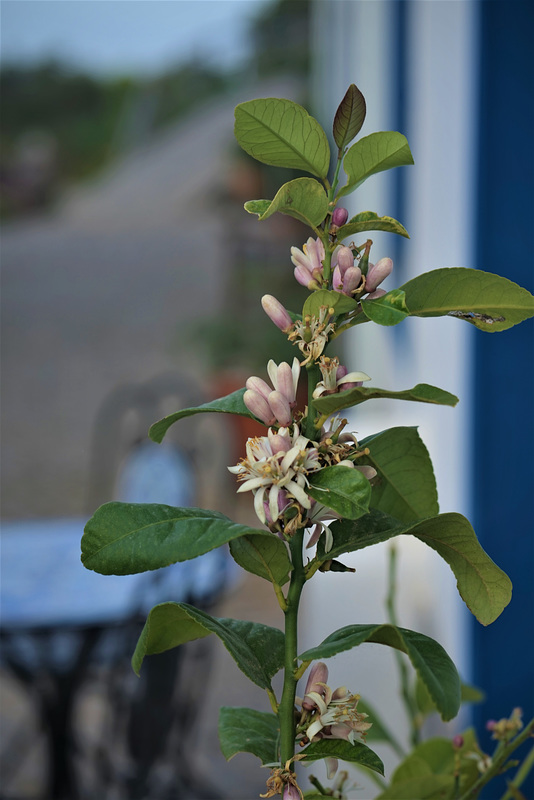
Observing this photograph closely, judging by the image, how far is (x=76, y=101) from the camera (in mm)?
11875

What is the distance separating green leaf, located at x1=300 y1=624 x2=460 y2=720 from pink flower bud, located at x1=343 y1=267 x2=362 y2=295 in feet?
0.42

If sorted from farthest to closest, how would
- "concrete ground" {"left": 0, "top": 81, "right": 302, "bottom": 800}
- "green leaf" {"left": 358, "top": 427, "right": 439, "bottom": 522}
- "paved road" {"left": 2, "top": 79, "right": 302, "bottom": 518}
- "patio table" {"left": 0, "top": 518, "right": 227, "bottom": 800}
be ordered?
"paved road" {"left": 2, "top": 79, "right": 302, "bottom": 518} → "concrete ground" {"left": 0, "top": 81, "right": 302, "bottom": 800} → "patio table" {"left": 0, "top": 518, "right": 227, "bottom": 800} → "green leaf" {"left": 358, "top": 427, "right": 439, "bottom": 522}

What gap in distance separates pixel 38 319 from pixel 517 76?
6738 millimetres

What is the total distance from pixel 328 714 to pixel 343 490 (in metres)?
0.10

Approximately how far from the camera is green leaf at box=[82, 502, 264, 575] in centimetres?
29

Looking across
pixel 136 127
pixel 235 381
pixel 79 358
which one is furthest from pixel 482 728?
pixel 136 127

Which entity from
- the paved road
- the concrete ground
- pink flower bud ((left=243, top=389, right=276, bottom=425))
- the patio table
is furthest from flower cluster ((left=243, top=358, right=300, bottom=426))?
the paved road

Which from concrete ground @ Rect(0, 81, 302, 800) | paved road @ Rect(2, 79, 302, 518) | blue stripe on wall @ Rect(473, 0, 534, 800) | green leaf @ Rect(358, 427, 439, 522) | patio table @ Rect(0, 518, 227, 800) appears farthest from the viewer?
paved road @ Rect(2, 79, 302, 518)

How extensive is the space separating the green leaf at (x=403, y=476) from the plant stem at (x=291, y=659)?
0.06m

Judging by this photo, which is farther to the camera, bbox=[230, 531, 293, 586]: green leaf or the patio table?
the patio table

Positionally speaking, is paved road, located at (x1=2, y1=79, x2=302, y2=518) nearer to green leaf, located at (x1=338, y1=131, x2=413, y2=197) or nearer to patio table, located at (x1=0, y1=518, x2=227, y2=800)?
patio table, located at (x1=0, y1=518, x2=227, y2=800)

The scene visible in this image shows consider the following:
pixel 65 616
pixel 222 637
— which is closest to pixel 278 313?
pixel 222 637

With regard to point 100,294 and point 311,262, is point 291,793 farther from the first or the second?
point 100,294

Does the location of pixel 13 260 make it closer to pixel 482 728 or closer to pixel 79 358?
pixel 79 358
